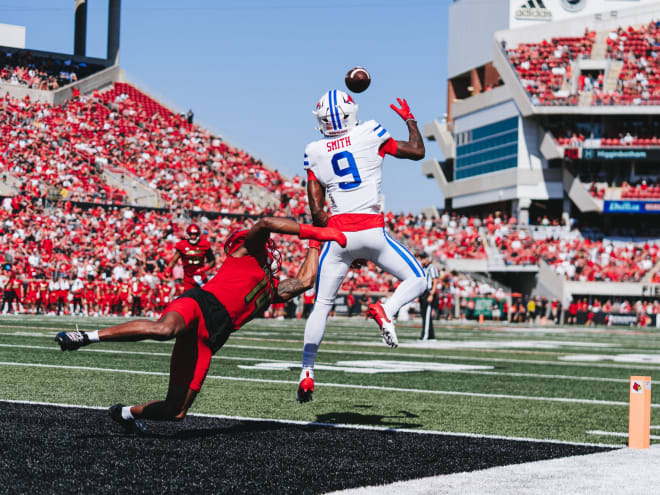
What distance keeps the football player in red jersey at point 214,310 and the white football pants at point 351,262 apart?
110cm

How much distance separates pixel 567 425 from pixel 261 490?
3709 mm

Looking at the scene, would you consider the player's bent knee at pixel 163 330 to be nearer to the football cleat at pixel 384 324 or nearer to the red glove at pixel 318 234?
the red glove at pixel 318 234

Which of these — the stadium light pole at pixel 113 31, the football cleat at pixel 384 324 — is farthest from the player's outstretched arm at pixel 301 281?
the stadium light pole at pixel 113 31

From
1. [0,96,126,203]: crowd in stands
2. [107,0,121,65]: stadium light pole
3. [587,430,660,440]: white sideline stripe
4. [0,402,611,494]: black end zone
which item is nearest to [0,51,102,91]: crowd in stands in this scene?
[107,0,121,65]: stadium light pole

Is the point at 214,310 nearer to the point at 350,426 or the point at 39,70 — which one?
the point at 350,426

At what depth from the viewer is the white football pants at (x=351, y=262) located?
7.23 metres

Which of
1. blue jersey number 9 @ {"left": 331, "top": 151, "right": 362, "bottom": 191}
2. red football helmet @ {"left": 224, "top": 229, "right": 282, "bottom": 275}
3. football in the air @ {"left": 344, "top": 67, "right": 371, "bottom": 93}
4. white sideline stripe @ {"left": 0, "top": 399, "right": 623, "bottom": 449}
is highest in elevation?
football in the air @ {"left": 344, "top": 67, "right": 371, "bottom": 93}

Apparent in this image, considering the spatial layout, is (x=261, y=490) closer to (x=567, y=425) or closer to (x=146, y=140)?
(x=567, y=425)

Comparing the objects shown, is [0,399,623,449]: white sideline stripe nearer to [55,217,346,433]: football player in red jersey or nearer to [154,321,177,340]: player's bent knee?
[55,217,346,433]: football player in red jersey

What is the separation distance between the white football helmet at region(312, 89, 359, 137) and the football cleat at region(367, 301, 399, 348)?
A: 1.36 metres

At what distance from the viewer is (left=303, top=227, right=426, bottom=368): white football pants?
285 inches

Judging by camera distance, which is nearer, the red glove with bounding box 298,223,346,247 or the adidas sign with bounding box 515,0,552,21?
the red glove with bounding box 298,223,346,247

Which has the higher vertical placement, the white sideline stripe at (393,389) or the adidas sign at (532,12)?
the adidas sign at (532,12)

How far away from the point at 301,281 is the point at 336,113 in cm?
138
